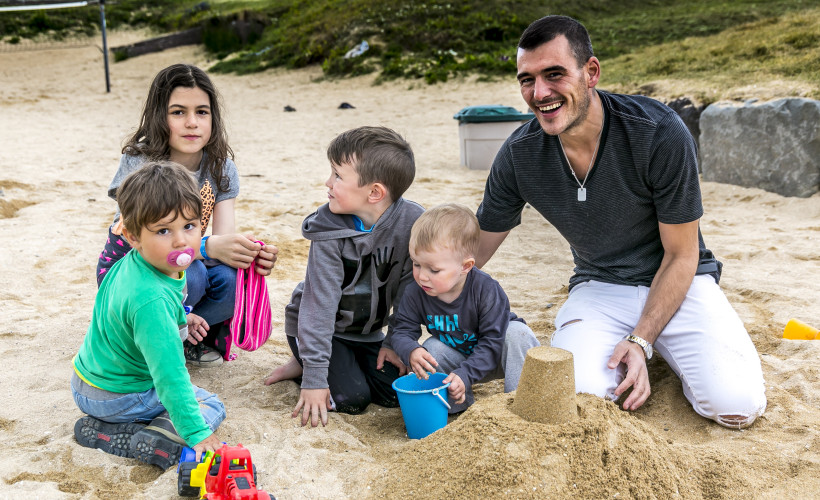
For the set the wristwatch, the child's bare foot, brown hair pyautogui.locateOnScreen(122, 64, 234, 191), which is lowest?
the child's bare foot

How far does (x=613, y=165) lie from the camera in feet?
9.12

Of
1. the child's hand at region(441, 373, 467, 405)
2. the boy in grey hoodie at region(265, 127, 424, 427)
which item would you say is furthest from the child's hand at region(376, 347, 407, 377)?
the child's hand at region(441, 373, 467, 405)

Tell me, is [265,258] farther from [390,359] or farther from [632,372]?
[632,372]

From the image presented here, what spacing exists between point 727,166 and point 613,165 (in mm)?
3980

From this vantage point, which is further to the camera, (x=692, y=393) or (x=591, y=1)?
(x=591, y=1)

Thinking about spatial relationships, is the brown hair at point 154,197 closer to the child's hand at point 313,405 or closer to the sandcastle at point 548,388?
the child's hand at point 313,405

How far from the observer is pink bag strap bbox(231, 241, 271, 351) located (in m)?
2.89

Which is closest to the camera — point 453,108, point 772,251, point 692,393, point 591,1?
point 692,393

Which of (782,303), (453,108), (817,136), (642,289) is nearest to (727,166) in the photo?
(817,136)

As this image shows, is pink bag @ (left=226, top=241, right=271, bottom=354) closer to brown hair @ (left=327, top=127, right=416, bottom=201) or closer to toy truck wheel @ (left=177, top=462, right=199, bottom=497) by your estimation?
brown hair @ (left=327, top=127, right=416, bottom=201)

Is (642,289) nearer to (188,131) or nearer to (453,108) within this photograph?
(188,131)

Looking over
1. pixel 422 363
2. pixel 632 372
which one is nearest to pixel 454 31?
pixel 632 372

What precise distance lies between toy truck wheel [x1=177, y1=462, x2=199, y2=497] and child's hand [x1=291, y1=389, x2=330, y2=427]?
56 cm

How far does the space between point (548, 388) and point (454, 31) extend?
13.7 m
